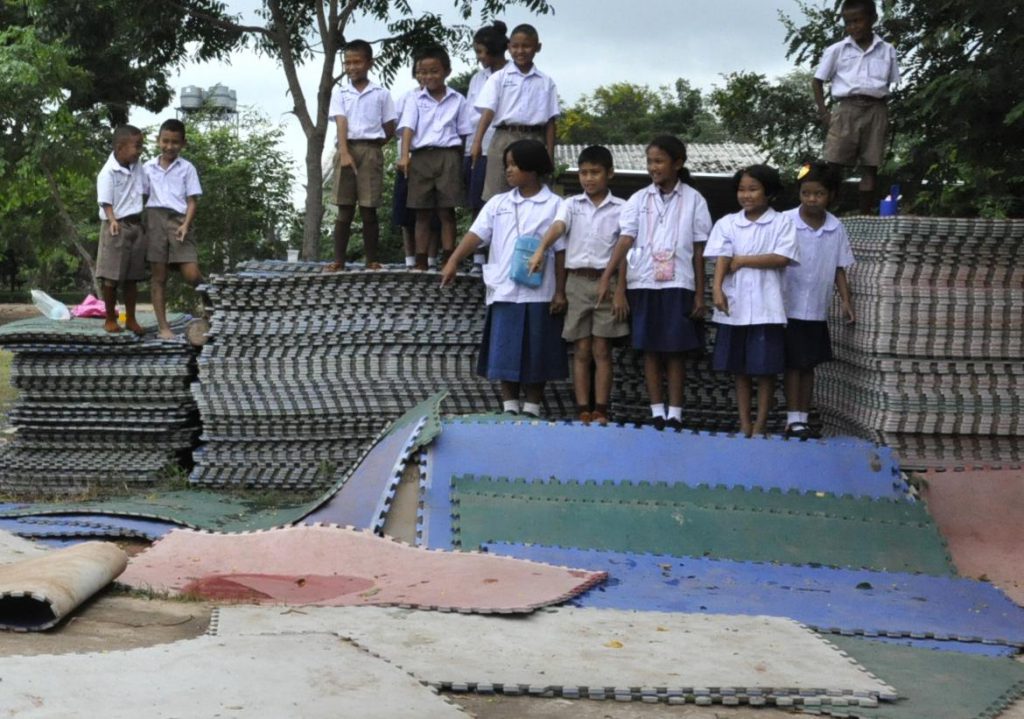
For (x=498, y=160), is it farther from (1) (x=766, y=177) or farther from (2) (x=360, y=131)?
(1) (x=766, y=177)

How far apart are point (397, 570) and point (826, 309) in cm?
319

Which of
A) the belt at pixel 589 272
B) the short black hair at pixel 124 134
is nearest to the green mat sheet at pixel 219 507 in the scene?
the belt at pixel 589 272

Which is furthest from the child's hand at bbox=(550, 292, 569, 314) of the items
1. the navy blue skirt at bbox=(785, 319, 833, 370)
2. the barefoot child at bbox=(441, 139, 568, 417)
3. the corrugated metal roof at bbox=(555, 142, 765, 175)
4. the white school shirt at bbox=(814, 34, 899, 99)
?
the corrugated metal roof at bbox=(555, 142, 765, 175)

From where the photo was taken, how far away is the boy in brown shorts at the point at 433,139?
31.5 feet

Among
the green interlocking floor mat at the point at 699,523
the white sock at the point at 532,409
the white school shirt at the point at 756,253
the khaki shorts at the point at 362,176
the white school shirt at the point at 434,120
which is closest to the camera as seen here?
the green interlocking floor mat at the point at 699,523

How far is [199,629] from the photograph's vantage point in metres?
5.73

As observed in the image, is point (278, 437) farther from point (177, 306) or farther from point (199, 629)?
point (177, 306)

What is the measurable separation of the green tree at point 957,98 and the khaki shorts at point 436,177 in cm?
324

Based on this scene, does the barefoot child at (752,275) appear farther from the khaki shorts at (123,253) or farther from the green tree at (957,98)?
the khaki shorts at (123,253)

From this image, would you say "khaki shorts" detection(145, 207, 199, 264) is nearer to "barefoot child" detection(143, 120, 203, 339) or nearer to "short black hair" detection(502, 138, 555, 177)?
"barefoot child" detection(143, 120, 203, 339)

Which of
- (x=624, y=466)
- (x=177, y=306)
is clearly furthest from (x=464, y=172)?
(x=177, y=306)

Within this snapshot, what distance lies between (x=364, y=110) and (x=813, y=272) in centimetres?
327

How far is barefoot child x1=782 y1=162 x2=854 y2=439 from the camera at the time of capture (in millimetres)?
8391

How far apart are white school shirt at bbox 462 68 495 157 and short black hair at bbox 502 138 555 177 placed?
870 millimetres
